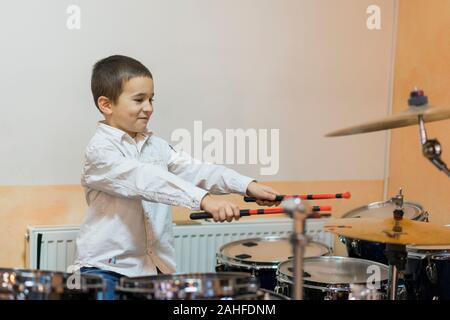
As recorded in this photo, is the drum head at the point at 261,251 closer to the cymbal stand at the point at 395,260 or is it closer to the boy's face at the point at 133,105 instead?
the cymbal stand at the point at 395,260

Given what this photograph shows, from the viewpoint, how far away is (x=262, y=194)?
1634 millimetres

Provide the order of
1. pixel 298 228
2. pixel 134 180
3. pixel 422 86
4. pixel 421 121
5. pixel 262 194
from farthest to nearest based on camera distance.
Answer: pixel 422 86, pixel 262 194, pixel 134 180, pixel 421 121, pixel 298 228

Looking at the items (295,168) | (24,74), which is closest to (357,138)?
(295,168)

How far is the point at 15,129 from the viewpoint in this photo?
82.5 inches

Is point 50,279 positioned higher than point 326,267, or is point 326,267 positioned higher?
point 50,279

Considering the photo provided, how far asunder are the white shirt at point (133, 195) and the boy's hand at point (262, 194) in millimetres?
23

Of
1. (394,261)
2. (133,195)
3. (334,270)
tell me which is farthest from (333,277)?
(133,195)

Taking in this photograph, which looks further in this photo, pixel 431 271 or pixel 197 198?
pixel 431 271

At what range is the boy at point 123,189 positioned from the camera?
62.6 inches

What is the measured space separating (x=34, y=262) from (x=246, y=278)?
3.68ft

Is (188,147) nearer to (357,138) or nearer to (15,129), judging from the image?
(15,129)

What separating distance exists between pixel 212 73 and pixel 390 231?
1092mm

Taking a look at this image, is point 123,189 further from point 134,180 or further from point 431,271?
point 431,271
